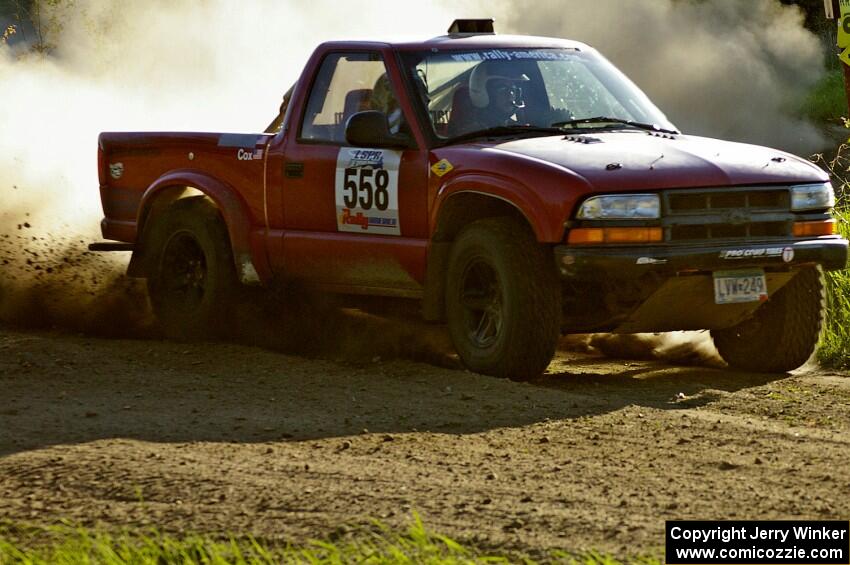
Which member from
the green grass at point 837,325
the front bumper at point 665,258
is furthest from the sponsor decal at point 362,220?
the green grass at point 837,325

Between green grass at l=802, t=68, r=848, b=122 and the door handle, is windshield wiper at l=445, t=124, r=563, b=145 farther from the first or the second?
green grass at l=802, t=68, r=848, b=122

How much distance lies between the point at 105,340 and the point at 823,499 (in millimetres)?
5366

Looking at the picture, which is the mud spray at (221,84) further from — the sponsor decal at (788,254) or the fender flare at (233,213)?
the sponsor decal at (788,254)

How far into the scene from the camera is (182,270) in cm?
991

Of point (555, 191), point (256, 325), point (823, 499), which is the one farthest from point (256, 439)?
point (256, 325)

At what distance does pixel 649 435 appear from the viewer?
668 cm

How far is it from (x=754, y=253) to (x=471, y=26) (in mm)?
2542

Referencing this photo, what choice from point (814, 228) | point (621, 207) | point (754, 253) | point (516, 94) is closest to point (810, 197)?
point (814, 228)

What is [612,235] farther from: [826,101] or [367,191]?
[826,101]

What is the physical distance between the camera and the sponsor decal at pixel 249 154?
365 inches

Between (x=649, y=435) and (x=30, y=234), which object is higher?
(x=30, y=234)

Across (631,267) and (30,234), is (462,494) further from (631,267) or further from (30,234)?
(30,234)

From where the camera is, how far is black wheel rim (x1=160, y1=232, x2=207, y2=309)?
9820 millimetres

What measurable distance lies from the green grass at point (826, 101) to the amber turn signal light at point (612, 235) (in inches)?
576
